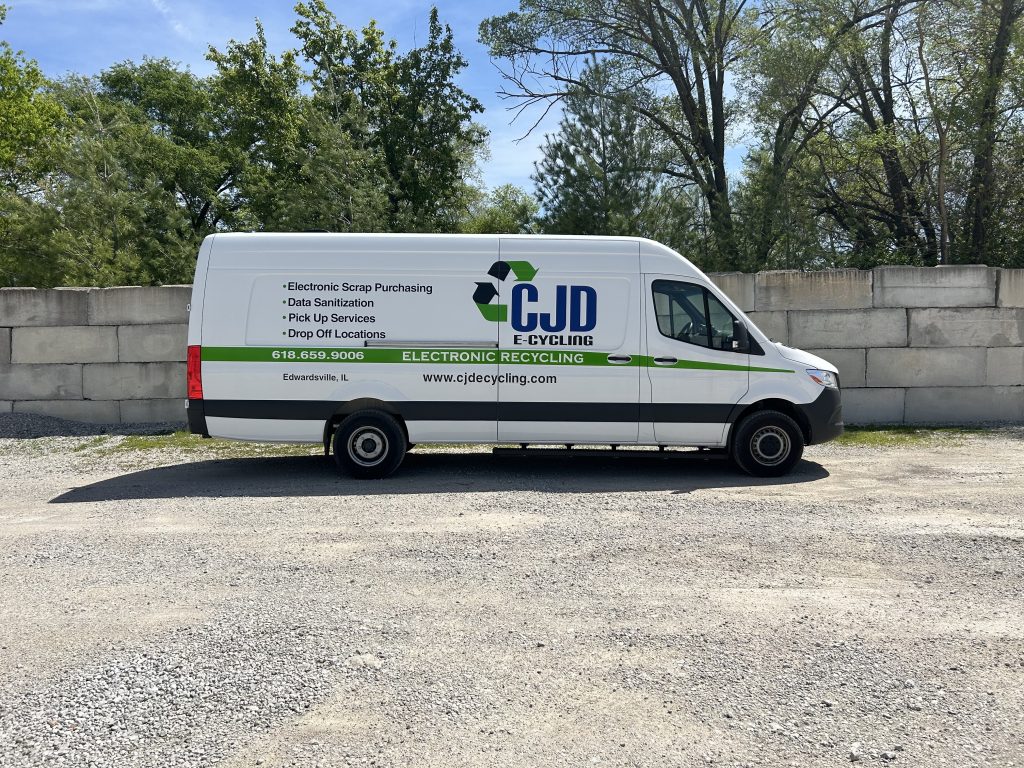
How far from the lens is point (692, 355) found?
26.8 feet

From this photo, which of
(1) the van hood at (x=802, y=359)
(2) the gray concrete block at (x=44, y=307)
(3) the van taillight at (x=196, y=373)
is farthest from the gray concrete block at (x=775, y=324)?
(2) the gray concrete block at (x=44, y=307)

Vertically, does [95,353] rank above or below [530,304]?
below

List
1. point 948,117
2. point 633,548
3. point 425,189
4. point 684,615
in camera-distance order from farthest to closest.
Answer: point 425,189 < point 948,117 < point 633,548 < point 684,615

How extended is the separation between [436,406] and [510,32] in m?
20.7

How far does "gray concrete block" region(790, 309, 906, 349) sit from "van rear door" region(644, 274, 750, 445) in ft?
14.3

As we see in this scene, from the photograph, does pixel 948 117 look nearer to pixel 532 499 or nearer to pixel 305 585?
pixel 532 499

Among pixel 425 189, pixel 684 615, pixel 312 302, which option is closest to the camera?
pixel 684 615

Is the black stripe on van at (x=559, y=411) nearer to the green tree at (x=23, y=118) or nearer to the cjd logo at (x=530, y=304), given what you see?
the cjd logo at (x=530, y=304)

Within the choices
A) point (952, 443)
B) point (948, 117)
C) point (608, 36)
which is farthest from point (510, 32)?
point (952, 443)

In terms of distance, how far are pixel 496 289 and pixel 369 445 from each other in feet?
6.90

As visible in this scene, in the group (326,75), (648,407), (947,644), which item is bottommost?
(947,644)

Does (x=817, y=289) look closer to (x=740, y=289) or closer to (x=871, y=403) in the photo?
(x=740, y=289)

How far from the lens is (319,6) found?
88.5 feet

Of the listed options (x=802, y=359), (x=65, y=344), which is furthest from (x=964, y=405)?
(x=65, y=344)
